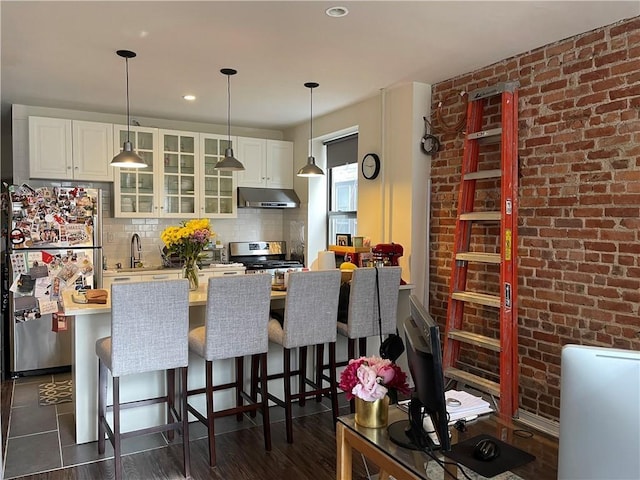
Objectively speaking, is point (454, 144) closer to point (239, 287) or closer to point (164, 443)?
point (239, 287)

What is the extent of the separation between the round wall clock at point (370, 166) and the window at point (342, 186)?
0.51m

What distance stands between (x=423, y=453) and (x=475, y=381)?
81.1 inches

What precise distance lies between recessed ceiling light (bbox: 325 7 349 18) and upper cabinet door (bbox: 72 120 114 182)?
3135 mm

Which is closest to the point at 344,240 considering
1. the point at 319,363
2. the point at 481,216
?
the point at 319,363

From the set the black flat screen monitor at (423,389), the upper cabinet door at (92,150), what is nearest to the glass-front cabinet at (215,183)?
the upper cabinet door at (92,150)

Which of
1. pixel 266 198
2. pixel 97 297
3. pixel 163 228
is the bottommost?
pixel 97 297

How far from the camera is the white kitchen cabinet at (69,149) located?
463 centimetres

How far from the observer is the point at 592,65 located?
9.62 feet

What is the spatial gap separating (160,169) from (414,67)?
9.62ft

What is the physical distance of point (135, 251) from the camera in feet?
17.6

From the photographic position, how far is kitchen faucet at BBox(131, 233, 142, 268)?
5305mm

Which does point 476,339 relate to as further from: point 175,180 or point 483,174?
point 175,180

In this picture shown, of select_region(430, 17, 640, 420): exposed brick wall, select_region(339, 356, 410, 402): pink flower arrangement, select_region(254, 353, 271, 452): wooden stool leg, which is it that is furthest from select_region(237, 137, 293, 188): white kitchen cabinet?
select_region(339, 356, 410, 402): pink flower arrangement

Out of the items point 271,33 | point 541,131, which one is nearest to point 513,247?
point 541,131
